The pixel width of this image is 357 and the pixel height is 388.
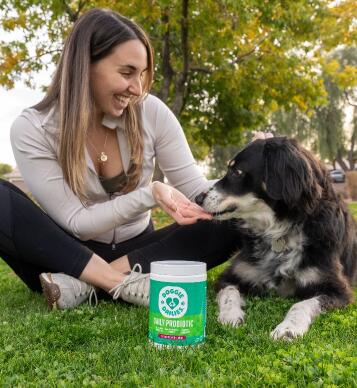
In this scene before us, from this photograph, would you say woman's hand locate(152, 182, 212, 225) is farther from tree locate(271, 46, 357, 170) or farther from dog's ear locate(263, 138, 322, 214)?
tree locate(271, 46, 357, 170)

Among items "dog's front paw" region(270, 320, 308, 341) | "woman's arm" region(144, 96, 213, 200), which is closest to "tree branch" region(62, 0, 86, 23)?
"woman's arm" region(144, 96, 213, 200)

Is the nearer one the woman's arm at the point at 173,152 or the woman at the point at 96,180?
the woman at the point at 96,180

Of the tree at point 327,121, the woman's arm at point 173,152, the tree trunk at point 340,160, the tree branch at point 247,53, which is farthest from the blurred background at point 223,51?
the tree trunk at point 340,160

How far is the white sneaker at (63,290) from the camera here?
10.2 ft

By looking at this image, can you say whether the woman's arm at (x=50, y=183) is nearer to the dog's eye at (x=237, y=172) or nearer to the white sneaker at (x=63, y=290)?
the white sneaker at (x=63, y=290)

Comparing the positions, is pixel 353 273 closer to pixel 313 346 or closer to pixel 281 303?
pixel 281 303

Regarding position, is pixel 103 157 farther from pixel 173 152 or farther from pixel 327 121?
pixel 327 121

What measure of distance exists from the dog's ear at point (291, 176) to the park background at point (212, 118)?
0.66 meters

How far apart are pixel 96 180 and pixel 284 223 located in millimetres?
1265

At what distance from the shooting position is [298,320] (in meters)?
2.68

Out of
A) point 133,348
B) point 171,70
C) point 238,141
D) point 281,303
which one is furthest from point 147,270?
point 238,141

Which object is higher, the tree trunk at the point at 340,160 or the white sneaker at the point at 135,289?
the white sneaker at the point at 135,289

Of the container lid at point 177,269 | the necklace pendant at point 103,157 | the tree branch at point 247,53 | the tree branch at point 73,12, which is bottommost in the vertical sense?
the container lid at point 177,269

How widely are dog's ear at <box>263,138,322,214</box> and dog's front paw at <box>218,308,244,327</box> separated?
29.3 inches
